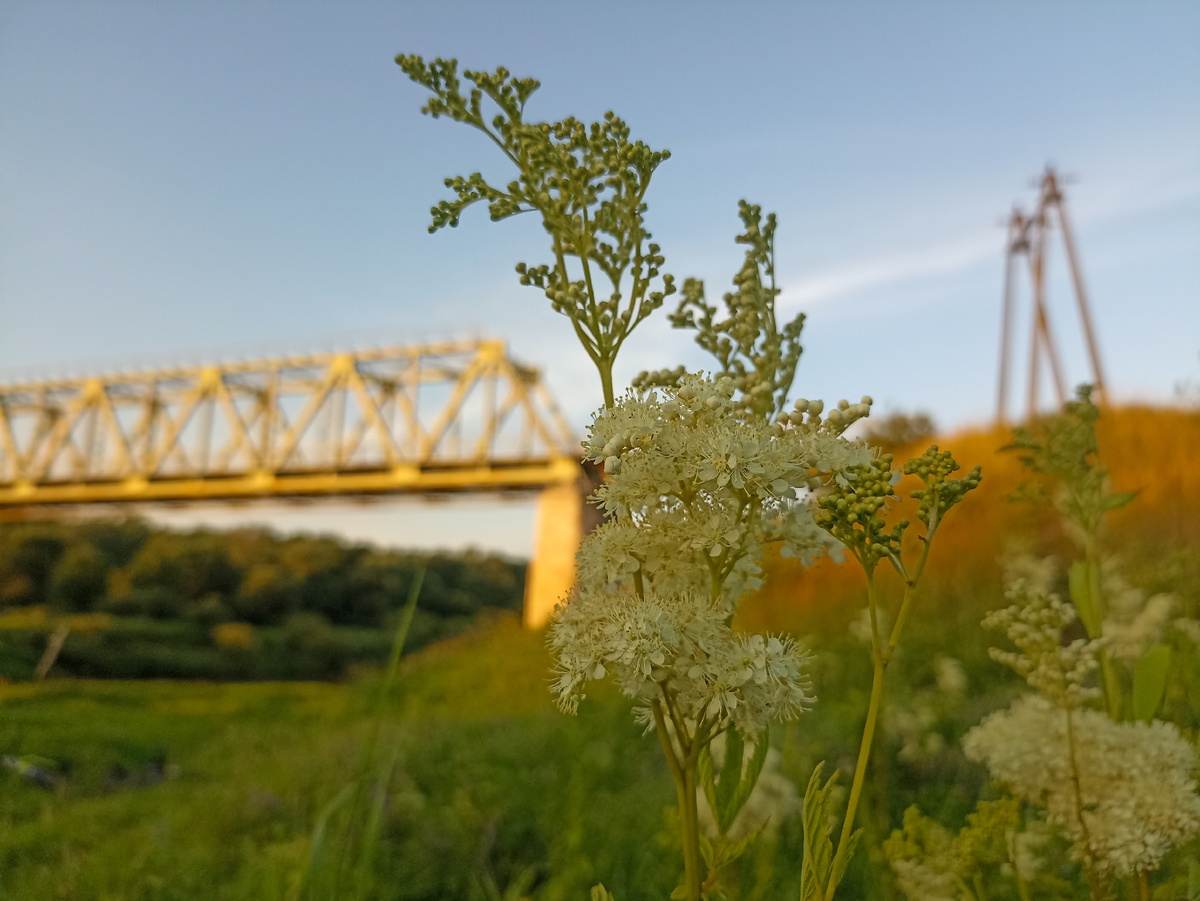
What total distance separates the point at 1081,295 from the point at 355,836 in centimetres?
1307

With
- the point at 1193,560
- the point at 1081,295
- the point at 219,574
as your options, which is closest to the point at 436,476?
the point at 219,574

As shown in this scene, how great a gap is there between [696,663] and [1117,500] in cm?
105

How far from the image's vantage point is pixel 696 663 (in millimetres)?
862

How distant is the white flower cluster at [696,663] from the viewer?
2.78 feet

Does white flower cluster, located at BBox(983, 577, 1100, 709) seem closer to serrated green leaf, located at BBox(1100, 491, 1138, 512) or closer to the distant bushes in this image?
serrated green leaf, located at BBox(1100, 491, 1138, 512)

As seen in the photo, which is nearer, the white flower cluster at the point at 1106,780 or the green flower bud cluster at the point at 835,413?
the green flower bud cluster at the point at 835,413

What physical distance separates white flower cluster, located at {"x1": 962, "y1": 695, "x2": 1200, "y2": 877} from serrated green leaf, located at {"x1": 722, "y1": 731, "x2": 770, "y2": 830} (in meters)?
0.65

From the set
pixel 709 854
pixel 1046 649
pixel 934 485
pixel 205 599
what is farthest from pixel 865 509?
pixel 205 599

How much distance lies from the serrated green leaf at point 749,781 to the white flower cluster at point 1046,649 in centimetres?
55

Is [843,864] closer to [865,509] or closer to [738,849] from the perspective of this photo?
[738,849]

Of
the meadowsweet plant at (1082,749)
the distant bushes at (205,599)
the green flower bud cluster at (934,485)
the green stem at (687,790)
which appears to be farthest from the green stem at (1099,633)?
the distant bushes at (205,599)

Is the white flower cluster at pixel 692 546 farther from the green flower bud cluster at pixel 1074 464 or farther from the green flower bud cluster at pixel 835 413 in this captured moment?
the green flower bud cluster at pixel 1074 464

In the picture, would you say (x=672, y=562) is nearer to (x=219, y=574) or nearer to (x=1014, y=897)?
(x=1014, y=897)

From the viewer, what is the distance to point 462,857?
381 centimetres
